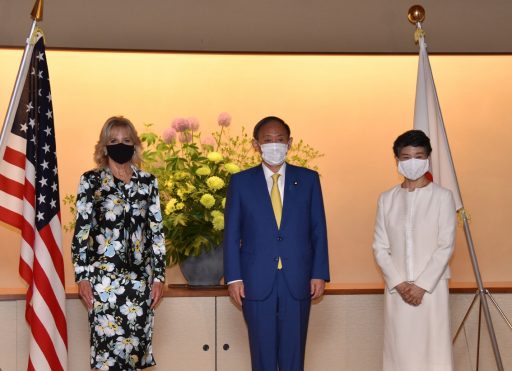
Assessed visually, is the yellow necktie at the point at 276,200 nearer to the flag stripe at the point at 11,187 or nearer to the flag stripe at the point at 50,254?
the flag stripe at the point at 50,254

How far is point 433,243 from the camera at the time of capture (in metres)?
4.55

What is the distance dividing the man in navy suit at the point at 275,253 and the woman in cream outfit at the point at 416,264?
0.40 metres

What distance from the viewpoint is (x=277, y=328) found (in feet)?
14.5

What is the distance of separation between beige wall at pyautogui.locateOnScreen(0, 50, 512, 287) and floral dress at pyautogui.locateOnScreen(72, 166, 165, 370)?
6.14 ft

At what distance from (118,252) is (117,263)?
5 cm

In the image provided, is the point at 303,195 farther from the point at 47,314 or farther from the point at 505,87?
the point at 505,87

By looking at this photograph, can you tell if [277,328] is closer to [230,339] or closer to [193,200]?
[230,339]

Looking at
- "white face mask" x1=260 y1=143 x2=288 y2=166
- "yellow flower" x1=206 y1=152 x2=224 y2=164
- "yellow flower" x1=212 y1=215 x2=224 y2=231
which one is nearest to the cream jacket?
"white face mask" x1=260 y1=143 x2=288 y2=166

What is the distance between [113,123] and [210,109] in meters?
2.01

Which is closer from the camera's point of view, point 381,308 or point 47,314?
point 47,314

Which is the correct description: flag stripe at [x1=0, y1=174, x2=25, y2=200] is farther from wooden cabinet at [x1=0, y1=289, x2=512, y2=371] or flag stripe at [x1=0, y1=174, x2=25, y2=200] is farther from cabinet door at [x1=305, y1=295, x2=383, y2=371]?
cabinet door at [x1=305, y1=295, x2=383, y2=371]

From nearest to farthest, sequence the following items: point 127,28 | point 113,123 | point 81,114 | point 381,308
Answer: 1. point 113,123
2. point 381,308
3. point 127,28
4. point 81,114

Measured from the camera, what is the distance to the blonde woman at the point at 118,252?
13.9 feet

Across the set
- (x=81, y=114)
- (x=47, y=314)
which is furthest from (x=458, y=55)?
(x=47, y=314)
